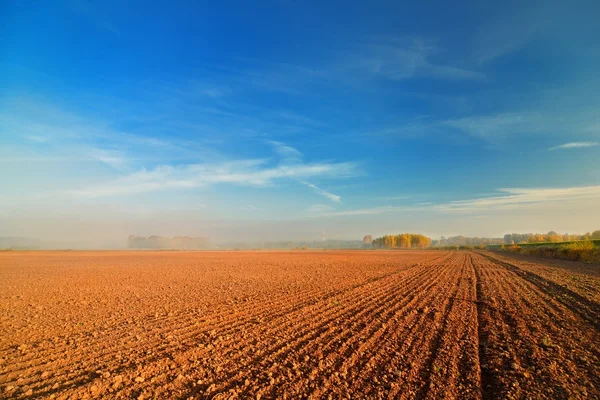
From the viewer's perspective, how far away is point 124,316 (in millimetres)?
11414

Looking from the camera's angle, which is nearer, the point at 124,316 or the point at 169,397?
the point at 169,397

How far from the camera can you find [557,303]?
1251 centimetres

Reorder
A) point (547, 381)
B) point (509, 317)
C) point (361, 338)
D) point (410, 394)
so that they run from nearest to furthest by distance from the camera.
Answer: point (410, 394) < point (547, 381) < point (361, 338) < point (509, 317)

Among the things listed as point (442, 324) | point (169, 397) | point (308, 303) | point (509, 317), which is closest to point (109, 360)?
point (169, 397)

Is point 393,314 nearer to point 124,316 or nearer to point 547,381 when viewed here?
point 547,381

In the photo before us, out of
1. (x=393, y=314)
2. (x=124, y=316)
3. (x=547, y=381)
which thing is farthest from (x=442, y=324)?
(x=124, y=316)

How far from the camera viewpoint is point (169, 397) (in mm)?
5262

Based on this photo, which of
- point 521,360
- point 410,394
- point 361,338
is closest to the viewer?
point 410,394

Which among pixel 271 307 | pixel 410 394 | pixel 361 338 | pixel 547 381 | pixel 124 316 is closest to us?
pixel 410 394

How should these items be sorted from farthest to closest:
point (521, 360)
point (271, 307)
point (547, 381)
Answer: point (271, 307)
point (521, 360)
point (547, 381)

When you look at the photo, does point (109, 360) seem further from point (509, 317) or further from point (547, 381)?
point (509, 317)

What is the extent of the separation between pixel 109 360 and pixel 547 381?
9368 millimetres

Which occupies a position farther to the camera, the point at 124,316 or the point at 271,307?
the point at 271,307

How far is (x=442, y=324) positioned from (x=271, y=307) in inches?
255
